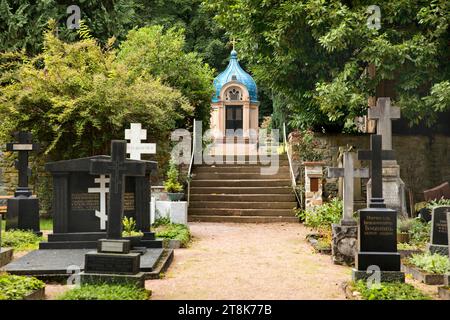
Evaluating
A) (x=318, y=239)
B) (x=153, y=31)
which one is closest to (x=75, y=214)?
(x=318, y=239)

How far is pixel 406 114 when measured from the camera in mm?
13445

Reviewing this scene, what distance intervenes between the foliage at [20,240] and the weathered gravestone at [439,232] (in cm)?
694

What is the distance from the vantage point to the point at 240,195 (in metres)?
15.8

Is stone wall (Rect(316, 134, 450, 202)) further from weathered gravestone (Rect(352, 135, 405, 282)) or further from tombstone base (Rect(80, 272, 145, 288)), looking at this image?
tombstone base (Rect(80, 272, 145, 288))

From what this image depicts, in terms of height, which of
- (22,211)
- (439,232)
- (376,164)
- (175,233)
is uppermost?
(376,164)

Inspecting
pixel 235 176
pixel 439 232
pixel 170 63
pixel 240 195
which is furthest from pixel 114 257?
pixel 170 63

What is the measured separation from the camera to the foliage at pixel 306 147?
1597 cm

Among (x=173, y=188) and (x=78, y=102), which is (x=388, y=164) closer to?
(x=173, y=188)

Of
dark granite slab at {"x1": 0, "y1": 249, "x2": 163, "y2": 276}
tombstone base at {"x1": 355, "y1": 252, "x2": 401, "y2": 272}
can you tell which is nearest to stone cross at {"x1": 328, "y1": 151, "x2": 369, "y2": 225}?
tombstone base at {"x1": 355, "y1": 252, "x2": 401, "y2": 272}

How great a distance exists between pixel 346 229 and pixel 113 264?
419cm

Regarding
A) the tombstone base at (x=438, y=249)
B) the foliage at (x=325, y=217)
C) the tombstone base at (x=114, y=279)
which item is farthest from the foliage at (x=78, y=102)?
the tombstone base at (x=438, y=249)

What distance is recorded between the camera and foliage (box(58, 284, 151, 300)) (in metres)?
5.39

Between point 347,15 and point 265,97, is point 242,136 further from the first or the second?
point 347,15
